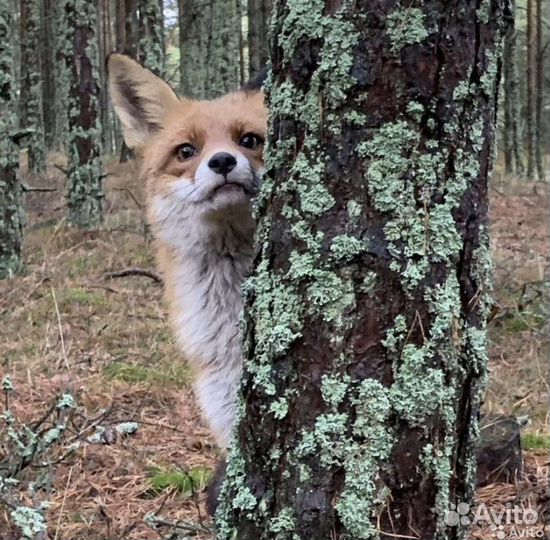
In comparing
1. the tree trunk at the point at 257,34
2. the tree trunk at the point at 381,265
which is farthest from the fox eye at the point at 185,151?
the tree trunk at the point at 257,34

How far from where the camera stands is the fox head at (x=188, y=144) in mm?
3887

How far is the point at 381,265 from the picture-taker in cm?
221

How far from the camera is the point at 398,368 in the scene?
2.20m

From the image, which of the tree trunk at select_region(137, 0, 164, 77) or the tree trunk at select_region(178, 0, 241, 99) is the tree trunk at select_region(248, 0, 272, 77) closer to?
the tree trunk at select_region(178, 0, 241, 99)

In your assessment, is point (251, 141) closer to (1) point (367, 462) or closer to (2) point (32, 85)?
(1) point (367, 462)

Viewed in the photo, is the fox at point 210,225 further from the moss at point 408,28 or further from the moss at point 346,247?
the moss at point 408,28

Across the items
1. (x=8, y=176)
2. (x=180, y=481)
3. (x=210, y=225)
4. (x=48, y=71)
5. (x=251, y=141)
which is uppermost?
(x=48, y=71)

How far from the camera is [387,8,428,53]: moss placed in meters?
2.14

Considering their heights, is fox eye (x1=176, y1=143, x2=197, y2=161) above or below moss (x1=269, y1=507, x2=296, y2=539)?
above

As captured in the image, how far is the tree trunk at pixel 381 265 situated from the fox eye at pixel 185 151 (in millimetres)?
2052

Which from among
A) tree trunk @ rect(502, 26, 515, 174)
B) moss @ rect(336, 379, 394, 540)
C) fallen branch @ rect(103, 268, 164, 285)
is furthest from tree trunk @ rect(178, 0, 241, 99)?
moss @ rect(336, 379, 394, 540)

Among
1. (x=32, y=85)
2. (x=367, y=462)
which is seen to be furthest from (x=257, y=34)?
(x=367, y=462)

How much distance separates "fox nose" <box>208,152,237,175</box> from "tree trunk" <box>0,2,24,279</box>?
218 inches

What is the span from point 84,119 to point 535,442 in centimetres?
921
